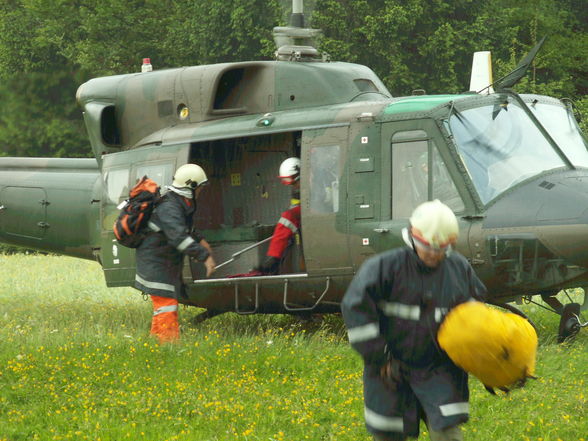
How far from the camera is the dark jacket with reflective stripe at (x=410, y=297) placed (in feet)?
18.1

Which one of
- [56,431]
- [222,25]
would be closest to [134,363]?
[56,431]

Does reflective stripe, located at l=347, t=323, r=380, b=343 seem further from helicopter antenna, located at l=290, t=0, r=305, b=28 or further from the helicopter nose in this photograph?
helicopter antenna, located at l=290, t=0, r=305, b=28

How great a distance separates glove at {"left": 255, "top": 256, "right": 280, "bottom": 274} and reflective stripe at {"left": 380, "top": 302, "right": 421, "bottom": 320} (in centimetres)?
518

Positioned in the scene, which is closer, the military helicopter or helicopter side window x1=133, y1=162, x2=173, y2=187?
the military helicopter

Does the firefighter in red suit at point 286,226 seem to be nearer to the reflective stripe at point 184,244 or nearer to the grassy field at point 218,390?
the grassy field at point 218,390

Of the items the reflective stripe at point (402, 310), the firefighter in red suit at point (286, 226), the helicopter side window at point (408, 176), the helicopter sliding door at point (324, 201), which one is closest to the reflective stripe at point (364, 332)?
the reflective stripe at point (402, 310)

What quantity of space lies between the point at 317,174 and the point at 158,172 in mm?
2048

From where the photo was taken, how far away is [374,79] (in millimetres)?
11695

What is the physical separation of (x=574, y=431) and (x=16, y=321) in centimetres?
766

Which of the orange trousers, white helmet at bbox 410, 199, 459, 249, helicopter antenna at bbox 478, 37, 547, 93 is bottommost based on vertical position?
the orange trousers

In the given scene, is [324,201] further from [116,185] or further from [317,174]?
[116,185]

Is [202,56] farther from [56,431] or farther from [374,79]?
[56,431]

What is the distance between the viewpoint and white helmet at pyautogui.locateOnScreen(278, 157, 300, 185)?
10.7 meters

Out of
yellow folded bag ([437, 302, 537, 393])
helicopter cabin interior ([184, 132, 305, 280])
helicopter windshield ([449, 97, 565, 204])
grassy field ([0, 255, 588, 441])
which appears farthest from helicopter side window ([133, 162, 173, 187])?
yellow folded bag ([437, 302, 537, 393])
